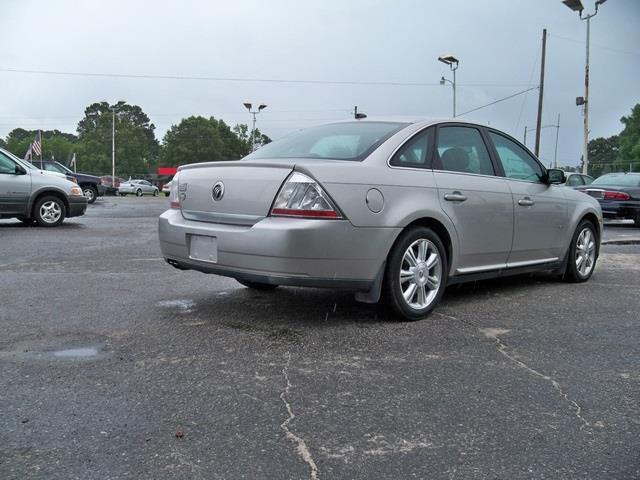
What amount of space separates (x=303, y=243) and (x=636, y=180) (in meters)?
14.0

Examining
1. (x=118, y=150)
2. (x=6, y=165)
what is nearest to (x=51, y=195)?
(x=6, y=165)

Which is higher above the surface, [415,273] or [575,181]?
[575,181]

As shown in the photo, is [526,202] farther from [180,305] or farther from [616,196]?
[616,196]

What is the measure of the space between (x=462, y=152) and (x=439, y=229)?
0.81 meters

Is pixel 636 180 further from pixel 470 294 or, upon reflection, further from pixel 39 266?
pixel 39 266

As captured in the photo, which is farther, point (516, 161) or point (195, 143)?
point (195, 143)

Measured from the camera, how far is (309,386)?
9.93 ft

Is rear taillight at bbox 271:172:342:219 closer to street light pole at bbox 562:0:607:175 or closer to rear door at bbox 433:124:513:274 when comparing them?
rear door at bbox 433:124:513:274

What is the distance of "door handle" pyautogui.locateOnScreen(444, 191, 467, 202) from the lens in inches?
182

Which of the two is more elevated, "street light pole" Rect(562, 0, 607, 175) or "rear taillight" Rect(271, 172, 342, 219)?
"street light pole" Rect(562, 0, 607, 175)

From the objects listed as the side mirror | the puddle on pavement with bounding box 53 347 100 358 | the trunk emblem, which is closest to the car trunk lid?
the trunk emblem

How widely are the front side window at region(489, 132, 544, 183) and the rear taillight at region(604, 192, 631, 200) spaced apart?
10.0 metres

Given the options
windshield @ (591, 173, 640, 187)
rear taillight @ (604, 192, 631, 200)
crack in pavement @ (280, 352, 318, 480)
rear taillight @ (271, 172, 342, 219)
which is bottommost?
crack in pavement @ (280, 352, 318, 480)

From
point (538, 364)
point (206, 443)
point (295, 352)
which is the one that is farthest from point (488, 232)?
point (206, 443)
